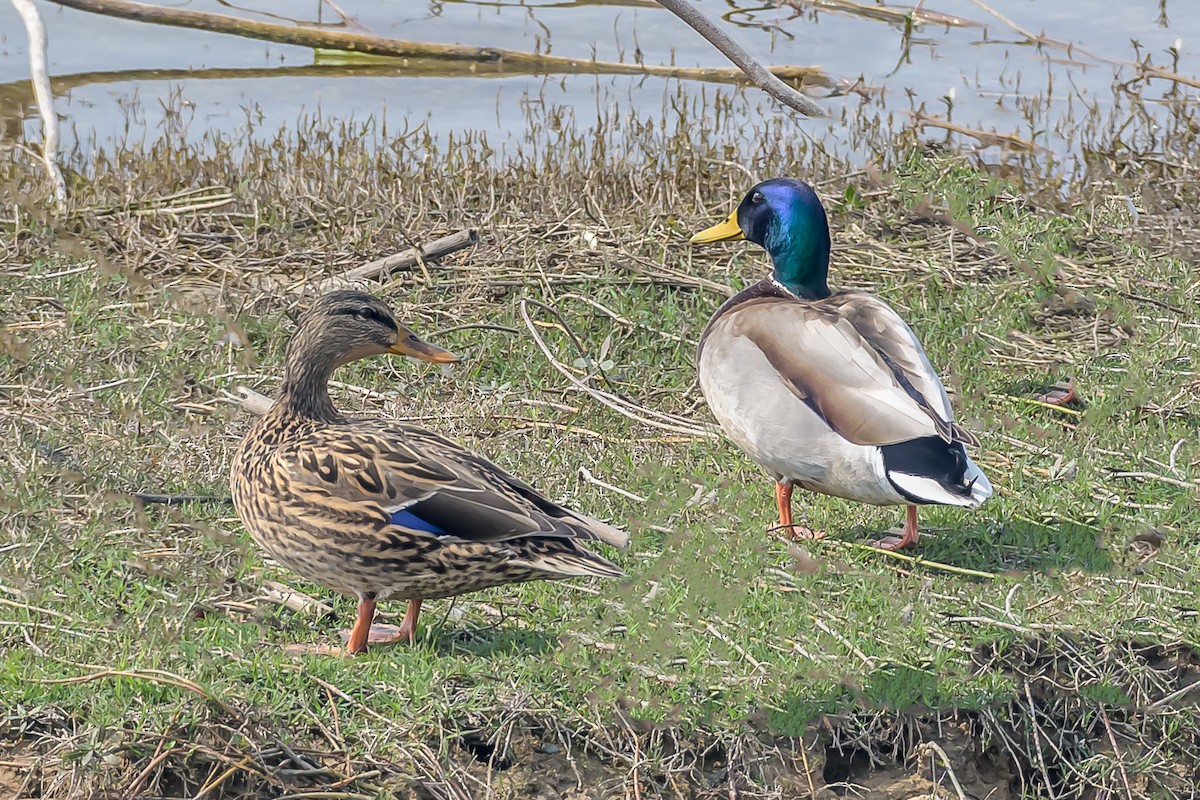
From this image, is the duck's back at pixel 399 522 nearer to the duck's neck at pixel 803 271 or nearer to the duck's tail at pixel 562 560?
the duck's tail at pixel 562 560

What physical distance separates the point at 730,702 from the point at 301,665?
1.07m

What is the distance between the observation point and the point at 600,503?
5.16 metres

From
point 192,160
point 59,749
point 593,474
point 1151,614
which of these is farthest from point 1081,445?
point 192,160

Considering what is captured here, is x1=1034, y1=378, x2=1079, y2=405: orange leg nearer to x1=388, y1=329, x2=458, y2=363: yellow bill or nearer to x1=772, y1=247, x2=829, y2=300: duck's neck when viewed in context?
x1=772, y1=247, x2=829, y2=300: duck's neck

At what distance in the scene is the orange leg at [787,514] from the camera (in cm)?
499

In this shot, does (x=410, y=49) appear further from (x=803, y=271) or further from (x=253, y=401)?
(x=803, y=271)

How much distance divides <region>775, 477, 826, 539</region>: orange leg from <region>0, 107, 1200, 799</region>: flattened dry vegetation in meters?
0.08

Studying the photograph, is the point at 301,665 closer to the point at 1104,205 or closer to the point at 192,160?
the point at 192,160

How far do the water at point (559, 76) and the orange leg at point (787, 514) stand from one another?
182 inches

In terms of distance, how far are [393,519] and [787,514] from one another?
1567 millimetres

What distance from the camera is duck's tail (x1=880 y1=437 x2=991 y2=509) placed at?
444cm

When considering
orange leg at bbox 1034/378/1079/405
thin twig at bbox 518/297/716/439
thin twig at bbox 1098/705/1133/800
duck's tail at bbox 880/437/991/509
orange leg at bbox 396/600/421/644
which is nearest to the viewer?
thin twig at bbox 1098/705/1133/800

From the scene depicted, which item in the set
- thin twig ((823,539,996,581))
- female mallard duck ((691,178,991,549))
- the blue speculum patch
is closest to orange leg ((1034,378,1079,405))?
female mallard duck ((691,178,991,549))

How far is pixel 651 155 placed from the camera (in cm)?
860
